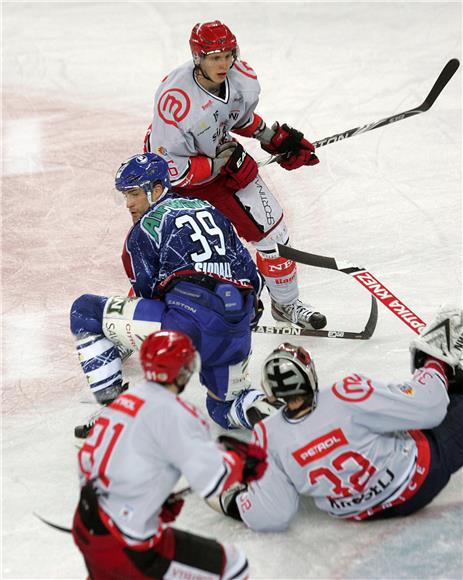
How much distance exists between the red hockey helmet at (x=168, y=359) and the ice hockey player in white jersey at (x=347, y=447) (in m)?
0.51

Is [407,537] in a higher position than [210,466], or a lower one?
lower

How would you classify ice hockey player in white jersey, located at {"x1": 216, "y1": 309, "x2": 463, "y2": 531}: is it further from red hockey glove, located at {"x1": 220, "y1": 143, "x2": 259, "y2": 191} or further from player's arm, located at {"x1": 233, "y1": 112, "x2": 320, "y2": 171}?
player's arm, located at {"x1": 233, "y1": 112, "x2": 320, "y2": 171}

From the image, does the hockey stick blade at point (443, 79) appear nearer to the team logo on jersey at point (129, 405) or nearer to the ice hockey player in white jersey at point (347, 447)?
the ice hockey player in white jersey at point (347, 447)

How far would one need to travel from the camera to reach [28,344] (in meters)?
4.90

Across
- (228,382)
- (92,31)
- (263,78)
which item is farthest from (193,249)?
(92,31)

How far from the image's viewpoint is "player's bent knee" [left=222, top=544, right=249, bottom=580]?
109 inches

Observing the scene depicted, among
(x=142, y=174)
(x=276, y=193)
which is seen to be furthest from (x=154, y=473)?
(x=276, y=193)

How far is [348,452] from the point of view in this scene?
3182 millimetres

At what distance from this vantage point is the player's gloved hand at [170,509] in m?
2.83

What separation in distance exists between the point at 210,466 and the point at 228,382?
4.31 feet

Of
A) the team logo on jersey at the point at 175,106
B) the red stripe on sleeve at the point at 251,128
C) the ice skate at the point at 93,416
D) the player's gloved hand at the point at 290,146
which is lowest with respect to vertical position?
the ice skate at the point at 93,416

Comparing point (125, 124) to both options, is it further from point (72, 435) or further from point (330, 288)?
point (72, 435)

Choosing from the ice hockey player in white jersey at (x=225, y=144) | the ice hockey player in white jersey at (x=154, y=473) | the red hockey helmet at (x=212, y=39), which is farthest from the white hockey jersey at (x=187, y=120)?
the ice hockey player in white jersey at (x=154, y=473)

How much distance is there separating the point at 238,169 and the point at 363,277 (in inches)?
31.0
